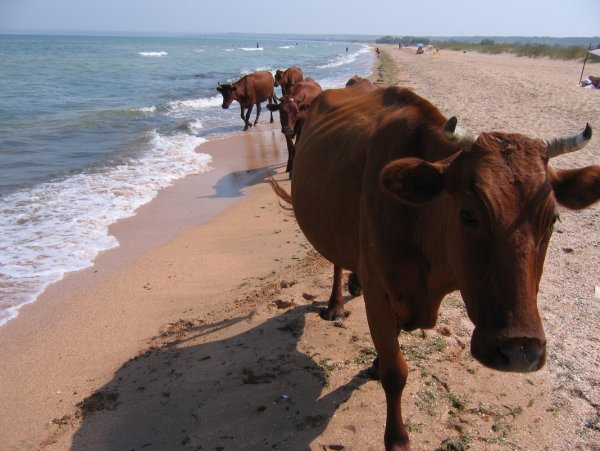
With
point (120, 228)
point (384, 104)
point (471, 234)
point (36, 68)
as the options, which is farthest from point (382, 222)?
point (36, 68)

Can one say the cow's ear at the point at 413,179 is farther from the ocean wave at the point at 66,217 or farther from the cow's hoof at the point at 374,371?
the ocean wave at the point at 66,217

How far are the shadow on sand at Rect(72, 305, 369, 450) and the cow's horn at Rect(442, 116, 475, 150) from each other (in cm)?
203

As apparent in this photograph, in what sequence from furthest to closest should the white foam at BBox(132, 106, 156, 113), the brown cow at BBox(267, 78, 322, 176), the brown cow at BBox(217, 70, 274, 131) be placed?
the white foam at BBox(132, 106, 156, 113) → the brown cow at BBox(217, 70, 274, 131) → the brown cow at BBox(267, 78, 322, 176)

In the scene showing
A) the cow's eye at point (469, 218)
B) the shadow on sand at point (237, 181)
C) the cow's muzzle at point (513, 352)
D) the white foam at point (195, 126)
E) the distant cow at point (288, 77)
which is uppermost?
the cow's eye at point (469, 218)

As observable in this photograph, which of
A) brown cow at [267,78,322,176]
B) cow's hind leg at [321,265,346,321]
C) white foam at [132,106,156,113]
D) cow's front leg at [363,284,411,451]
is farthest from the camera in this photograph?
white foam at [132,106,156,113]

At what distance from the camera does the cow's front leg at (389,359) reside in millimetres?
2906

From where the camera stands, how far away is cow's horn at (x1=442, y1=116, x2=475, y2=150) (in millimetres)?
2008

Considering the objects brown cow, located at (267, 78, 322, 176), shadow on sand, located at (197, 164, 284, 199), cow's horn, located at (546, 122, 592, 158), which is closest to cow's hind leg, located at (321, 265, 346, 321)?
cow's horn, located at (546, 122, 592, 158)

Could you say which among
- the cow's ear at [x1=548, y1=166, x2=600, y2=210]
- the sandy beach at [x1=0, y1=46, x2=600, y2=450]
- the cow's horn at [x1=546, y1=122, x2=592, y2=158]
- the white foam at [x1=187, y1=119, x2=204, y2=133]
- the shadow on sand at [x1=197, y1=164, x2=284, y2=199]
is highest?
the cow's horn at [x1=546, y1=122, x2=592, y2=158]

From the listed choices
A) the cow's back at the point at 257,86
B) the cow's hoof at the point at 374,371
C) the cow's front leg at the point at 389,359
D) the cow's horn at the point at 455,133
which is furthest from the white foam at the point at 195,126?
the cow's horn at the point at 455,133

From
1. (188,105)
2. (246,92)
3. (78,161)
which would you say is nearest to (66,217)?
(78,161)

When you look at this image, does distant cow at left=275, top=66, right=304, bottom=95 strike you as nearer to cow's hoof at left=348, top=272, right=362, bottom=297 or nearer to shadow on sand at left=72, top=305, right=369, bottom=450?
cow's hoof at left=348, top=272, right=362, bottom=297

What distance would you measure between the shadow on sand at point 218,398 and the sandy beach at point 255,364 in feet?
0.03

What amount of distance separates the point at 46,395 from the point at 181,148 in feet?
33.0
